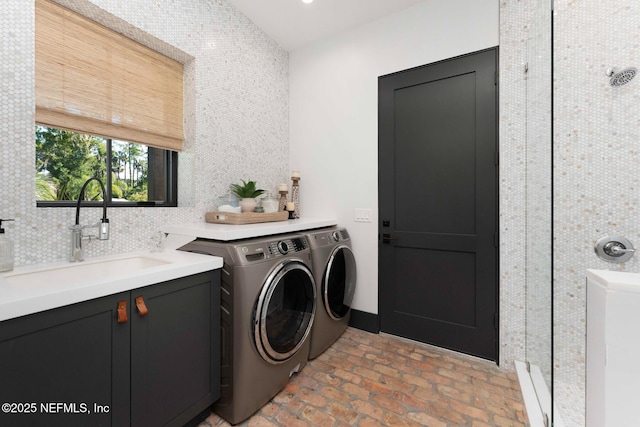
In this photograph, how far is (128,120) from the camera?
71.1 inches

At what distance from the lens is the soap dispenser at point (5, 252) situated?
122 cm

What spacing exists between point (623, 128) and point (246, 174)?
2.54 m

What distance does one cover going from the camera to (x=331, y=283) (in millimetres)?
2189

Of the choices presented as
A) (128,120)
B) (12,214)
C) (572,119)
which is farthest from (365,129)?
(12,214)

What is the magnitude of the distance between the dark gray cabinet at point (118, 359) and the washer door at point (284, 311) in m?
0.24

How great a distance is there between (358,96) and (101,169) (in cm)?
208

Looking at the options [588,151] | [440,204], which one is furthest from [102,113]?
[588,151]

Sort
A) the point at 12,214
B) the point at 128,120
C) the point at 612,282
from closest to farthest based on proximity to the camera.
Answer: the point at 612,282 → the point at 12,214 → the point at 128,120

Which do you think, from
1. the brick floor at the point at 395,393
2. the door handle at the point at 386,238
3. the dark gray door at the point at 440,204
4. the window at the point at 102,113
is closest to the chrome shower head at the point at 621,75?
the dark gray door at the point at 440,204

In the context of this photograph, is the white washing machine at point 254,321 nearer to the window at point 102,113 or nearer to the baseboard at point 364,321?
the window at point 102,113

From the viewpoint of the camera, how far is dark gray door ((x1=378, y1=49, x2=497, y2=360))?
79.7 inches

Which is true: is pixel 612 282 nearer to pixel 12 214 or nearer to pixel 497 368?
pixel 497 368

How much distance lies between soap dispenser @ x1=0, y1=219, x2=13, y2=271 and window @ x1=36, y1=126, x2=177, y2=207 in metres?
0.35

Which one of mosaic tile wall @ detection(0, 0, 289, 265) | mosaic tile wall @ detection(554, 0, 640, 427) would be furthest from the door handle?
mosaic tile wall @ detection(0, 0, 289, 265)
